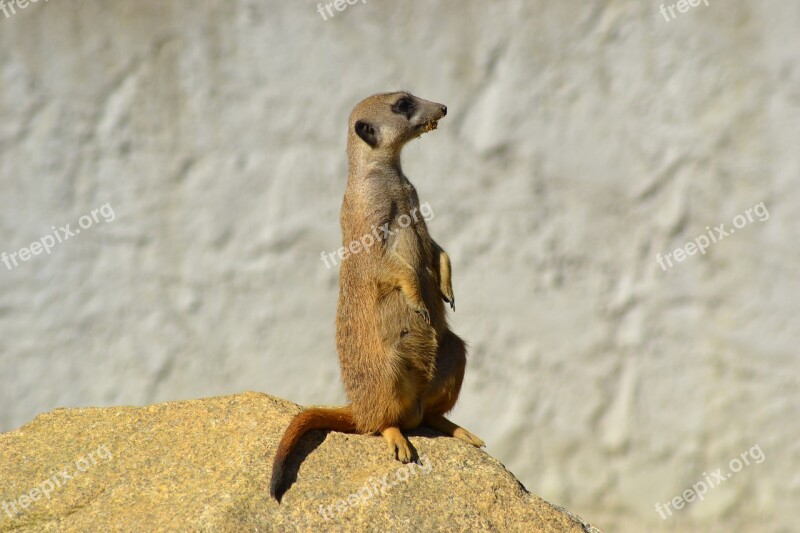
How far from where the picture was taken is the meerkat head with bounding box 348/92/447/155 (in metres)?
3.23

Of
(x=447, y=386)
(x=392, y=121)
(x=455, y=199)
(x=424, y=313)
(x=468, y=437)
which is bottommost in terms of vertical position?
(x=468, y=437)

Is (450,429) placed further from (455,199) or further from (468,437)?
(455,199)

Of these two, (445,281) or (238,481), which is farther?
(445,281)

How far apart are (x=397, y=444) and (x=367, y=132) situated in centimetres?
105

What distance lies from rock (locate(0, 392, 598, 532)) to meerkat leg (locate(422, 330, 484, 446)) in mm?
77

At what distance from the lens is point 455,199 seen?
4.68 meters

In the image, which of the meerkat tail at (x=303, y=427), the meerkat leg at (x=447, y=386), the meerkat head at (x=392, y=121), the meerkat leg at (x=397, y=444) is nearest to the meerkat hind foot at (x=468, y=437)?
the meerkat leg at (x=447, y=386)

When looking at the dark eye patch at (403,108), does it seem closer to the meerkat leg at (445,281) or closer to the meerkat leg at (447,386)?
the meerkat leg at (445,281)

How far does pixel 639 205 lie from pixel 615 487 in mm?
1438

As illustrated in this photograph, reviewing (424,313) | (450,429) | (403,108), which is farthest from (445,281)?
(403,108)

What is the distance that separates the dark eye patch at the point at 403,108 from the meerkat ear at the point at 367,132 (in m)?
0.10

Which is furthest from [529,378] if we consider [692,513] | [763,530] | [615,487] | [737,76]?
[737,76]

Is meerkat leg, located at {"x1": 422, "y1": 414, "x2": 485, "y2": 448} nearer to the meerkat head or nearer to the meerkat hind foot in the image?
the meerkat hind foot

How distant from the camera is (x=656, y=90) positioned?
4664 mm
